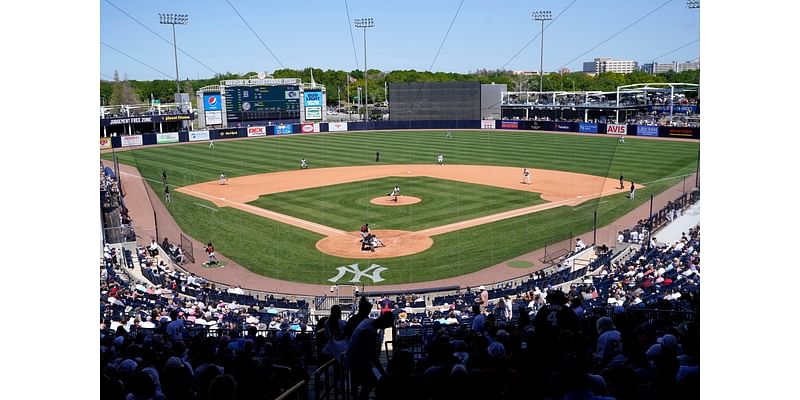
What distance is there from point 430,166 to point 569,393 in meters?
39.5

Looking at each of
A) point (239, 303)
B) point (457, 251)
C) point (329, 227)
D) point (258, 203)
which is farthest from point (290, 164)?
point (239, 303)

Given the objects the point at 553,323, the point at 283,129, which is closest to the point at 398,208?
the point at 553,323

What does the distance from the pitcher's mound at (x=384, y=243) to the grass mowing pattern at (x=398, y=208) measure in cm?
101

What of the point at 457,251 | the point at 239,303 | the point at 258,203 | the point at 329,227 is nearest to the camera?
the point at 239,303

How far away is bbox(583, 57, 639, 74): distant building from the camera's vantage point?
415 feet

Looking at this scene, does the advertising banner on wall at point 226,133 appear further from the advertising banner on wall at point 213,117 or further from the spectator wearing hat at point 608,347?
the spectator wearing hat at point 608,347

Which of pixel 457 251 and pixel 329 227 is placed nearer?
pixel 457 251

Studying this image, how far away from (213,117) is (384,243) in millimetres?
48893

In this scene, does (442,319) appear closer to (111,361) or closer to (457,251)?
(111,361)

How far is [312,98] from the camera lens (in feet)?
239

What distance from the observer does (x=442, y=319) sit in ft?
43.1

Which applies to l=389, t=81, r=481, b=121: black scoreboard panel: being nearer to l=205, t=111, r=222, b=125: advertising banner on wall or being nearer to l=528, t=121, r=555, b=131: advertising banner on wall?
l=528, t=121, r=555, b=131: advertising banner on wall

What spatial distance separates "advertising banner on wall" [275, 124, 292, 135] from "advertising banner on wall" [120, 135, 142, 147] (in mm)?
14542

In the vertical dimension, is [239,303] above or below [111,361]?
below
